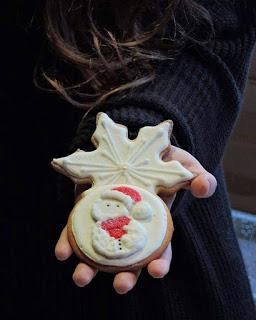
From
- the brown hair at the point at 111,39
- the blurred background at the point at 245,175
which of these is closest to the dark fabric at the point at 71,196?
the brown hair at the point at 111,39

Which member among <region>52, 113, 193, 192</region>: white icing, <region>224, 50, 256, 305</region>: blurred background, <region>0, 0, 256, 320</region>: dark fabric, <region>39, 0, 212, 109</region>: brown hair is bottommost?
<region>224, 50, 256, 305</region>: blurred background

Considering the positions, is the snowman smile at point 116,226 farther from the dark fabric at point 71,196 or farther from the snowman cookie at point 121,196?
the dark fabric at point 71,196

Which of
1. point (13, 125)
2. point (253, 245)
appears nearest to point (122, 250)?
point (13, 125)

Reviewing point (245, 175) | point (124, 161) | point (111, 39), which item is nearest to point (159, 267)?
point (124, 161)

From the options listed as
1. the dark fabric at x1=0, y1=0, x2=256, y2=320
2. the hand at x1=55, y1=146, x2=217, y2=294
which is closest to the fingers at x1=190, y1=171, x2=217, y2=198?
the hand at x1=55, y1=146, x2=217, y2=294

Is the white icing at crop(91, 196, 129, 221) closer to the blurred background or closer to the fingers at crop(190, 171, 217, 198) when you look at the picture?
the fingers at crop(190, 171, 217, 198)

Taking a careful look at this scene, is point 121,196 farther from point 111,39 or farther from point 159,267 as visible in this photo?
point 111,39
